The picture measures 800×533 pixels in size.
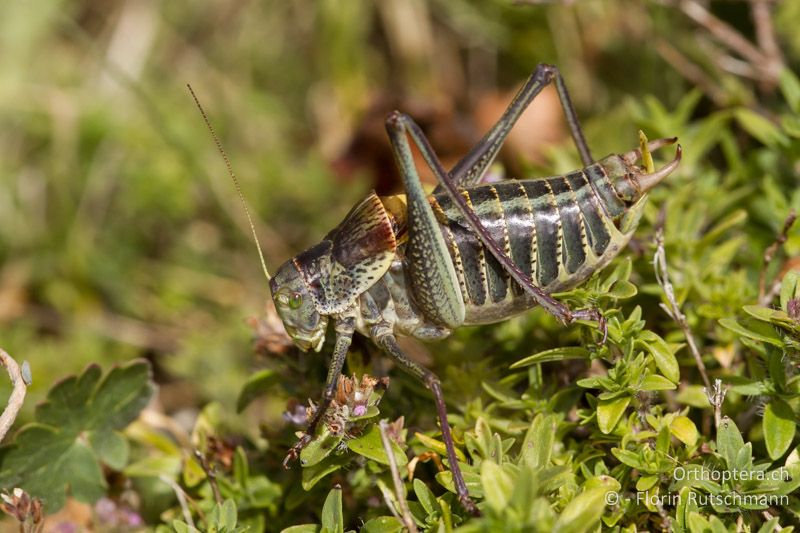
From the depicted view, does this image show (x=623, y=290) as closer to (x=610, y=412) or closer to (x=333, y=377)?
(x=610, y=412)

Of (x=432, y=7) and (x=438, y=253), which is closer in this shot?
(x=438, y=253)

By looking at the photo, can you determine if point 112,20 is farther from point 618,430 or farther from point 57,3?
point 618,430

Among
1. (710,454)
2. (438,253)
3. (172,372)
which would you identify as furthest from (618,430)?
(172,372)

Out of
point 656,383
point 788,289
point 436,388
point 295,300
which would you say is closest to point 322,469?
point 436,388

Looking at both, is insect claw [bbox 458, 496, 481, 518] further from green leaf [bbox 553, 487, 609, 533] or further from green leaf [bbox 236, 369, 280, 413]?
green leaf [bbox 236, 369, 280, 413]

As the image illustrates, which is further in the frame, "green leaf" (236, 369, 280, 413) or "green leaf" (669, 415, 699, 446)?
"green leaf" (236, 369, 280, 413)

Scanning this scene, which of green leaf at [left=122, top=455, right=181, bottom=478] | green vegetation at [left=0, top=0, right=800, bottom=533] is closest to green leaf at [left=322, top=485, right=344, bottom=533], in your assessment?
A: green vegetation at [left=0, top=0, right=800, bottom=533]
